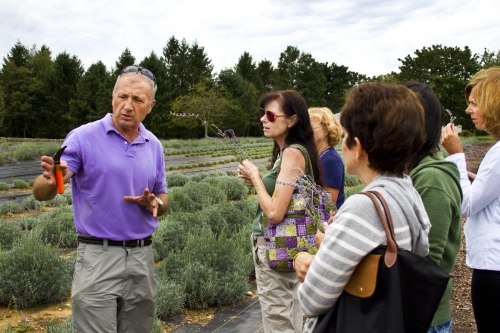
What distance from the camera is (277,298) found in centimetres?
291

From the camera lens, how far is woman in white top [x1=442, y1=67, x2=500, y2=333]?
2322 millimetres

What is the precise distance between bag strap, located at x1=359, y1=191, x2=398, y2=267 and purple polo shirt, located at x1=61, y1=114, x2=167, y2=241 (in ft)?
5.42

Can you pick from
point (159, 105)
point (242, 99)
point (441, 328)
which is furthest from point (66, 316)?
point (242, 99)

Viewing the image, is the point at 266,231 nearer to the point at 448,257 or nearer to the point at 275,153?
the point at 275,153

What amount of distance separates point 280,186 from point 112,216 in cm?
101

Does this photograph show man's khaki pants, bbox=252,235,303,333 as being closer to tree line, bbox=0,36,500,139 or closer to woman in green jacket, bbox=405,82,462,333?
woman in green jacket, bbox=405,82,462,333

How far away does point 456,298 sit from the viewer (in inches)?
197

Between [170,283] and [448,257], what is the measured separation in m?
3.04

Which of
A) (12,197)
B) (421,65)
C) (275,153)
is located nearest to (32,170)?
(12,197)

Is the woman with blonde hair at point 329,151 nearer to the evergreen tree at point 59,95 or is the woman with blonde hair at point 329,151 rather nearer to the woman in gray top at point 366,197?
the woman in gray top at point 366,197

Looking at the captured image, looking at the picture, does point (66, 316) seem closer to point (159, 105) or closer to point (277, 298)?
point (277, 298)

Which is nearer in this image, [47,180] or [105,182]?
[47,180]

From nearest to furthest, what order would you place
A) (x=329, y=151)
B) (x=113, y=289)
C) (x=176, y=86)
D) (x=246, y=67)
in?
(x=113, y=289)
(x=329, y=151)
(x=176, y=86)
(x=246, y=67)

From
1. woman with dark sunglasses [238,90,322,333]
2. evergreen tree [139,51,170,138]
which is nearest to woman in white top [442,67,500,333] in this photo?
woman with dark sunglasses [238,90,322,333]
